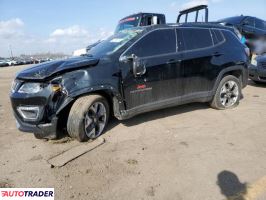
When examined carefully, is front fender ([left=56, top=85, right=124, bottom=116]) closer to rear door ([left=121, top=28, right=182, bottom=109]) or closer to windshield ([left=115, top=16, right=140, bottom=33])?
rear door ([left=121, top=28, right=182, bottom=109])

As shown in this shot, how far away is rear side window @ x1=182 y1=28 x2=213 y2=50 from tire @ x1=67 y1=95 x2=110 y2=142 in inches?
85.1

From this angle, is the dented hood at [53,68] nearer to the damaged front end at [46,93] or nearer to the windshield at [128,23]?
the damaged front end at [46,93]

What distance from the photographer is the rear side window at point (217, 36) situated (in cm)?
599

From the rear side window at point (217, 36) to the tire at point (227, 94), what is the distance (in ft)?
2.75

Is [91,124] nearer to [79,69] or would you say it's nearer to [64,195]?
[79,69]

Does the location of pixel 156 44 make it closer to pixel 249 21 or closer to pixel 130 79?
pixel 130 79

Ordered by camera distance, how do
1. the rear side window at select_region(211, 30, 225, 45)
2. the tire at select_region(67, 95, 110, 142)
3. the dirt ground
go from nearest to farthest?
the dirt ground < the tire at select_region(67, 95, 110, 142) < the rear side window at select_region(211, 30, 225, 45)

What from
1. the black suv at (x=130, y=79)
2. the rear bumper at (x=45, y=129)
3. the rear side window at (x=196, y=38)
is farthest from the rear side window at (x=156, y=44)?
the rear bumper at (x=45, y=129)

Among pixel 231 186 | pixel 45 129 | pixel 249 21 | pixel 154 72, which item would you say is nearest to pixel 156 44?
pixel 154 72

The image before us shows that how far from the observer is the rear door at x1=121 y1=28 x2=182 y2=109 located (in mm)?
4797

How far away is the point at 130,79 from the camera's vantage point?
4.75 metres

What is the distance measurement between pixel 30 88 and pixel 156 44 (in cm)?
238

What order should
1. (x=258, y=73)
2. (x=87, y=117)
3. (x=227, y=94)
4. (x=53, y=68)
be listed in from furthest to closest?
(x=258, y=73), (x=227, y=94), (x=87, y=117), (x=53, y=68)

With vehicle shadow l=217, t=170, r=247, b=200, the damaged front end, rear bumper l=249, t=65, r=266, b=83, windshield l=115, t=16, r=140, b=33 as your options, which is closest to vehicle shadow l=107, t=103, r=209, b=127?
the damaged front end
